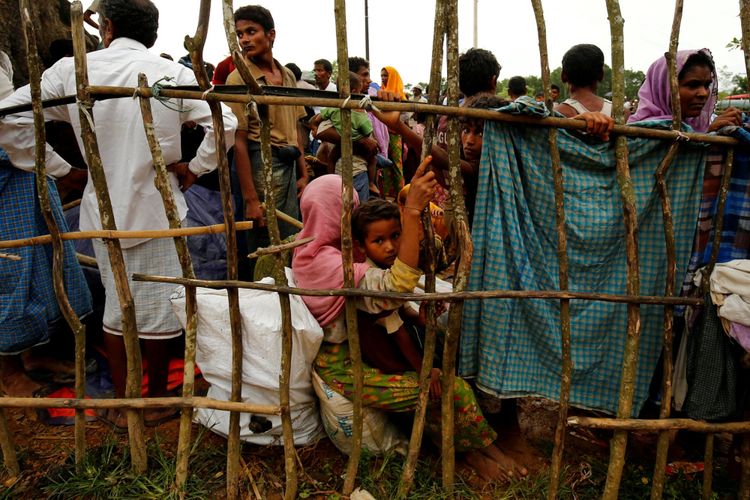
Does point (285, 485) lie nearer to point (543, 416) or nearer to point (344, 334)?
point (344, 334)

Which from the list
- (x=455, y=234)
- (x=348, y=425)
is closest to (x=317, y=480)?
(x=348, y=425)

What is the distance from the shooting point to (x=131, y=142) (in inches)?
102

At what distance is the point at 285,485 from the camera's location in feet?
8.23

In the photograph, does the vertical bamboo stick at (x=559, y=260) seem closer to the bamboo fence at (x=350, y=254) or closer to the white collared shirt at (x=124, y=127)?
the bamboo fence at (x=350, y=254)

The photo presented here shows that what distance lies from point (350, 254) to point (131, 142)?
4.08ft

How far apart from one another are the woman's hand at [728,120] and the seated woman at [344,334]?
1.39m

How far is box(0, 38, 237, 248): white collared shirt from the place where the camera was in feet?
8.38

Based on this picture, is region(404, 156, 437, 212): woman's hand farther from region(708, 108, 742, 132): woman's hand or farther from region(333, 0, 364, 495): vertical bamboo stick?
region(708, 108, 742, 132): woman's hand

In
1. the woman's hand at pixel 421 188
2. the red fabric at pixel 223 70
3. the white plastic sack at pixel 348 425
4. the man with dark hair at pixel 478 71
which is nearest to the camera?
the woman's hand at pixel 421 188

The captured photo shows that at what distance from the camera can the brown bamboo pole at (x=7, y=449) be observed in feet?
8.46

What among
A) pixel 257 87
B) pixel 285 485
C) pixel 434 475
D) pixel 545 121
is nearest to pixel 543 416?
pixel 434 475

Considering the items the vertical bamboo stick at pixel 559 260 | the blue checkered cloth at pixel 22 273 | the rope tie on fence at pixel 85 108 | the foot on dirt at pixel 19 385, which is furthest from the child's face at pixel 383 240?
the foot on dirt at pixel 19 385

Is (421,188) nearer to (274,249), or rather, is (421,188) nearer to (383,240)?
(383,240)

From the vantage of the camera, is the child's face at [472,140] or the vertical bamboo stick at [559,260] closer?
the vertical bamboo stick at [559,260]
